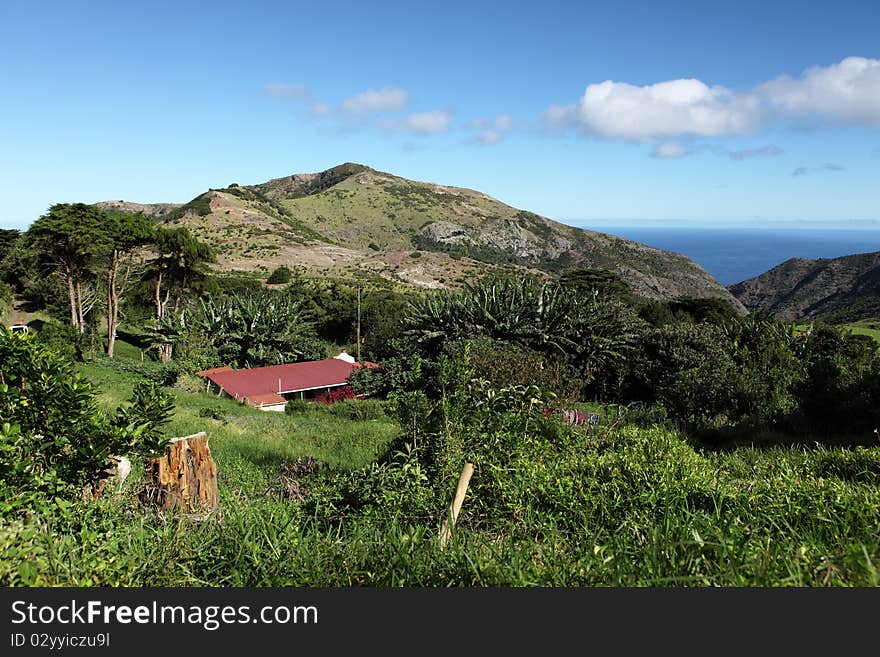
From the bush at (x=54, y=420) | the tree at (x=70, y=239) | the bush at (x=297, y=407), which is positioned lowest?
the bush at (x=297, y=407)

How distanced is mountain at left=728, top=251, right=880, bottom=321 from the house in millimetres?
63420

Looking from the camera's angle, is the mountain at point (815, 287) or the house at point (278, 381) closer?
the house at point (278, 381)

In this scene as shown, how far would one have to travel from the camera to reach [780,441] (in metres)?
9.88

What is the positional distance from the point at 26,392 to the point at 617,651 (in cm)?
419

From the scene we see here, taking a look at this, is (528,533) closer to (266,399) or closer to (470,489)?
(470,489)

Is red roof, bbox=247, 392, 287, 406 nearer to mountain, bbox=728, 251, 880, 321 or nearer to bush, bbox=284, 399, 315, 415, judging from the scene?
bush, bbox=284, 399, 315, 415

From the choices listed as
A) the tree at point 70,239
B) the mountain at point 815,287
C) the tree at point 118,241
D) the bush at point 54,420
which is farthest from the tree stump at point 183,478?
the mountain at point 815,287

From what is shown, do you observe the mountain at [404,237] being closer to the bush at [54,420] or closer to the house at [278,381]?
the house at [278,381]

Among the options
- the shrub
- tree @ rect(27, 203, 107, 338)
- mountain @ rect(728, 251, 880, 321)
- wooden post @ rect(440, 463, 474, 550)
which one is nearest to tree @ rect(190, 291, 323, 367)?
tree @ rect(27, 203, 107, 338)

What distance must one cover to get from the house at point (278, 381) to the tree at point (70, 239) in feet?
33.5

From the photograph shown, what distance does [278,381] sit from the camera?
2556 centimetres

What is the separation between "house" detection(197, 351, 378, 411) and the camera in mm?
22969

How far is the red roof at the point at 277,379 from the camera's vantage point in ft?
77.1

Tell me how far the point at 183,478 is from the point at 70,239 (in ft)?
100
